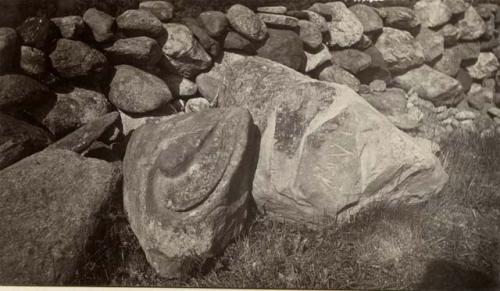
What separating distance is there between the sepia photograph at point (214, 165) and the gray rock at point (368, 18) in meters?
0.55

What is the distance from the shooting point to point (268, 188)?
3326mm

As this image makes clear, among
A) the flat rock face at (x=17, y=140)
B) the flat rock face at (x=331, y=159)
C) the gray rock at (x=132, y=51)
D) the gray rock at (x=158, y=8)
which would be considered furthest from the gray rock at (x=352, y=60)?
the flat rock face at (x=17, y=140)

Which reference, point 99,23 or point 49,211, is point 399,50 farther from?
point 49,211

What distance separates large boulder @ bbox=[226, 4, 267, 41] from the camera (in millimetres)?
3650

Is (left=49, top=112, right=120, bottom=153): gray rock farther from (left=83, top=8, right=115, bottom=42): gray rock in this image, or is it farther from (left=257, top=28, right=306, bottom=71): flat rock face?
Result: (left=257, top=28, right=306, bottom=71): flat rock face

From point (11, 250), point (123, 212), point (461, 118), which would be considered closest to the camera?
point (11, 250)

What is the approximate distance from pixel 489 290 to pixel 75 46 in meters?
3.34

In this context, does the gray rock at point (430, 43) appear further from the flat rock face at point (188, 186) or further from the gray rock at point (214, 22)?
the flat rock face at point (188, 186)

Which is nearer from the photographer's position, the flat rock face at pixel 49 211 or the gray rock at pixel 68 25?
the flat rock face at pixel 49 211

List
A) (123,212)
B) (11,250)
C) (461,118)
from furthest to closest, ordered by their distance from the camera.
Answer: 1. (461,118)
2. (123,212)
3. (11,250)

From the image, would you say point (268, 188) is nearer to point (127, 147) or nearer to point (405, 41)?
point (127, 147)

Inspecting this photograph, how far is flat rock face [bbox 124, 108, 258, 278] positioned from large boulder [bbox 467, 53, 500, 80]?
2230mm

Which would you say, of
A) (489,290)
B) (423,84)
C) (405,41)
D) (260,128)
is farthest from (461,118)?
(260,128)

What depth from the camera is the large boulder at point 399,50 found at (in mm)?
3899
